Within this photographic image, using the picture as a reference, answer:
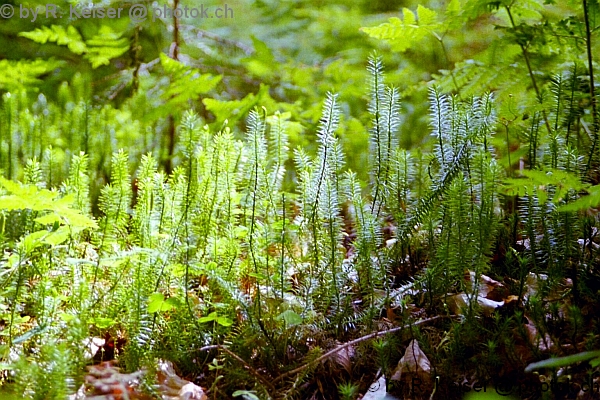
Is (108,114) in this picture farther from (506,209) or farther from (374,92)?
(506,209)

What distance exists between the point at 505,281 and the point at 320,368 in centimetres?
78

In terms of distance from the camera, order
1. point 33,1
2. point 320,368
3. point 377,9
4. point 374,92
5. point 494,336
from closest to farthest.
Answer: point 494,336
point 320,368
point 374,92
point 33,1
point 377,9

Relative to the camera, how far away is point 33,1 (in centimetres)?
464

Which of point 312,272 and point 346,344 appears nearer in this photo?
point 346,344

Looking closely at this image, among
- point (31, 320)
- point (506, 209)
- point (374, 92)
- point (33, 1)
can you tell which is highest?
point (33, 1)

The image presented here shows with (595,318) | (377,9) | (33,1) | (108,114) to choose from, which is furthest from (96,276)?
(377,9)

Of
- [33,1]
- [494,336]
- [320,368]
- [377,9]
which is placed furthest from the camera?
[377,9]

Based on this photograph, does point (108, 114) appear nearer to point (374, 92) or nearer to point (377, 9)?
point (374, 92)

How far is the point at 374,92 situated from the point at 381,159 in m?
0.27

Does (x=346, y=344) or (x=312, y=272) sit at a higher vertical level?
(x=312, y=272)

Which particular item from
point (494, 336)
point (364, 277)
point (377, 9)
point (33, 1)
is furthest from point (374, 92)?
point (377, 9)

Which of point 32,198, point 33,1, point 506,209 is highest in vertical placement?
point 33,1

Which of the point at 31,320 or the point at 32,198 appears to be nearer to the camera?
the point at 32,198

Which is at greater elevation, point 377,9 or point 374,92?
point 377,9
